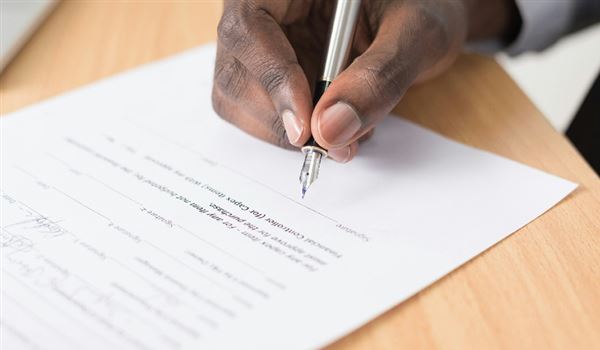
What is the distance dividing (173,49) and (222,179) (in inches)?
8.2

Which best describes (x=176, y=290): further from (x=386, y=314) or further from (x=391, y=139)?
(x=391, y=139)

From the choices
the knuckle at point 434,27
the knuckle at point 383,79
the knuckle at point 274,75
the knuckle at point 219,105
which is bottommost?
the knuckle at point 383,79

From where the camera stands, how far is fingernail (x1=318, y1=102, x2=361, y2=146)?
0.41 meters

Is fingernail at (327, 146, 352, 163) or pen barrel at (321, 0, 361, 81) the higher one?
pen barrel at (321, 0, 361, 81)

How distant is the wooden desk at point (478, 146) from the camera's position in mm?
354

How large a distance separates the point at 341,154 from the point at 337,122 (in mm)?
52

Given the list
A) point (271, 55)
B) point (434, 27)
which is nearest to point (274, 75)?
point (271, 55)

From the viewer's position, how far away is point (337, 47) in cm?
46

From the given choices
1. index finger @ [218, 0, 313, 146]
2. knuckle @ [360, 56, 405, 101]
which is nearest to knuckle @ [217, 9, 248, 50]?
index finger @ [218, 0, 313, 146]

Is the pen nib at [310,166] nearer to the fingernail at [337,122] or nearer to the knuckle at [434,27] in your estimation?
the fingernail at [337,122]

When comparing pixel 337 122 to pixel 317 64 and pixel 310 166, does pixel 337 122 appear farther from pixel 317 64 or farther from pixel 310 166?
pixel 317 64

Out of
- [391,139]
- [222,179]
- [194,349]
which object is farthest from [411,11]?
[194,349]

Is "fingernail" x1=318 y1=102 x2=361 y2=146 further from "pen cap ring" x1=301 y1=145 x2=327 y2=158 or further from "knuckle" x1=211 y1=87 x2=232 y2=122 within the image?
"knuckle" x1=211 y1=87 x2=232 y2=122

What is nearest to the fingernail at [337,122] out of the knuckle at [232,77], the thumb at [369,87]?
the thumb at [369,87]
